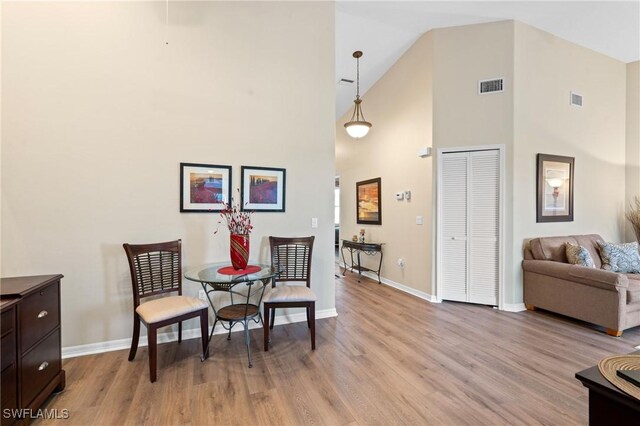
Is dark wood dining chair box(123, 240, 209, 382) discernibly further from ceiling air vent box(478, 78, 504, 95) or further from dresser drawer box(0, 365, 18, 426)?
ceiling air vent box(478, 78, 504, 95)

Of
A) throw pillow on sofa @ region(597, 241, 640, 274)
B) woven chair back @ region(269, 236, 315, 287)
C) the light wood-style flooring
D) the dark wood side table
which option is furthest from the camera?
throw pillow on sofa @ region(597, 241, 640, 274)

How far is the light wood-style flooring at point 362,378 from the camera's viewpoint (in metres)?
1.87

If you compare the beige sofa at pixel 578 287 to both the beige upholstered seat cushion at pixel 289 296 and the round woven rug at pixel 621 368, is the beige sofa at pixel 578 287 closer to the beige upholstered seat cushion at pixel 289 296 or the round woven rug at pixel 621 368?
the round woven rug at pixel 621 368

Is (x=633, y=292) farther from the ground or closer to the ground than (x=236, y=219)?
closer to the ground

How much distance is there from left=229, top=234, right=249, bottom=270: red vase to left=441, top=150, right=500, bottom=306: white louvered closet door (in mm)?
2843

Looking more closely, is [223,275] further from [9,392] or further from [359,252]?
[359,252]

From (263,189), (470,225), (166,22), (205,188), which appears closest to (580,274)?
(470,225)

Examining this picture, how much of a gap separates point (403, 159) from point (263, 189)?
8.35 feet

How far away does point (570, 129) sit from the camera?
14.0 ft

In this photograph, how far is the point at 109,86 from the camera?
2740 mm

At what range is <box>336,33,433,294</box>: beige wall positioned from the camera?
4.25 m

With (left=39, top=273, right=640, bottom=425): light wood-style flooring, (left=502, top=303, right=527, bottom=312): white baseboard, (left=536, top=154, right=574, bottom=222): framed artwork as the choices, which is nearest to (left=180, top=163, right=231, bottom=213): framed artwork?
(left=39, top=273, right=640, bottom=425): light wood-style flooring

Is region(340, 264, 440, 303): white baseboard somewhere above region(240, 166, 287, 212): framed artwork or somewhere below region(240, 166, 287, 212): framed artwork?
below

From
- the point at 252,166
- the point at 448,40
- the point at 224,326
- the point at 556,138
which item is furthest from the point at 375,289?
the point at 448,40
